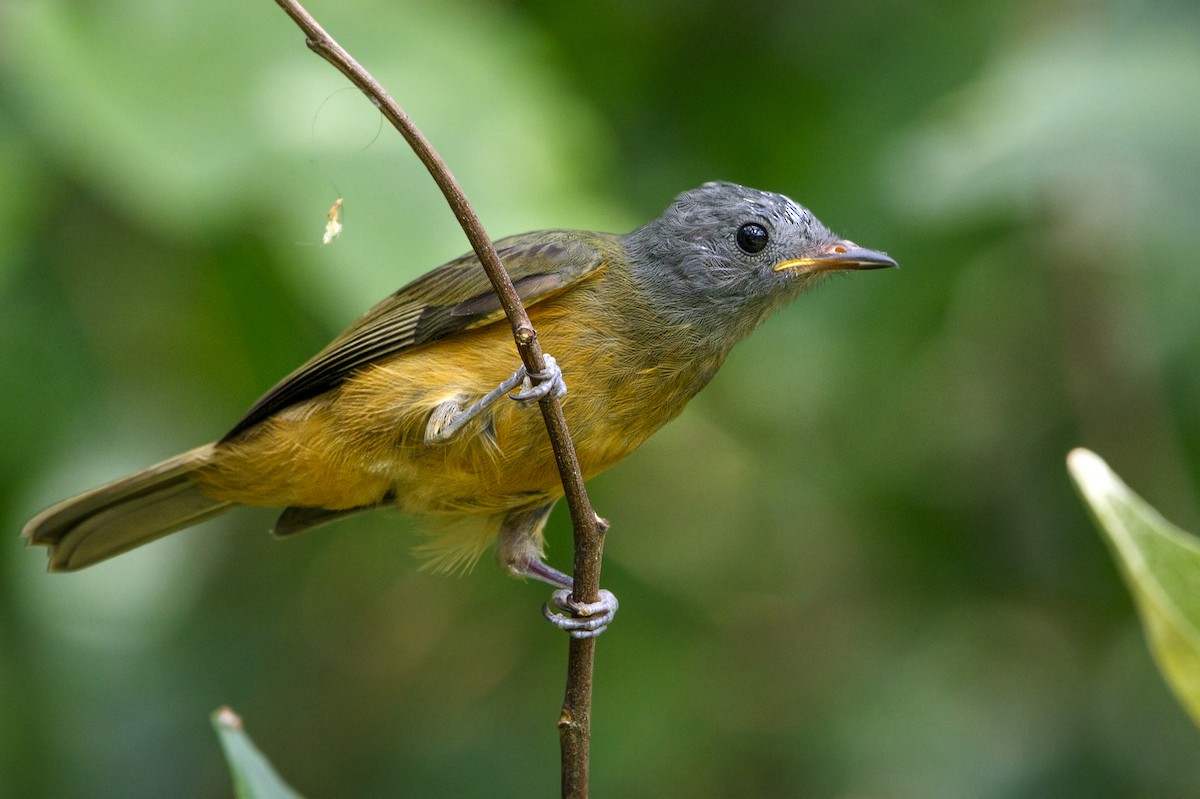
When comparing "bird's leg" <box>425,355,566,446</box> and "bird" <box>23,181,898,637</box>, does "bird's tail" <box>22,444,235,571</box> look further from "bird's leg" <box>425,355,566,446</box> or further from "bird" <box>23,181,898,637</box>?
"bird's leg" <box>425,355,566,446</box>

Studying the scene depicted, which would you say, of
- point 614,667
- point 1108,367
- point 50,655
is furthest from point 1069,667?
point 50,655

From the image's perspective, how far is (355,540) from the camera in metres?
5.34

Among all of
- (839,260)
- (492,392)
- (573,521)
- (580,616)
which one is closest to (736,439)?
(839,260)

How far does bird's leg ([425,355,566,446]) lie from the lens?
10.3 feet

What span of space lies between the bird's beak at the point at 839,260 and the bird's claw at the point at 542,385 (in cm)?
86

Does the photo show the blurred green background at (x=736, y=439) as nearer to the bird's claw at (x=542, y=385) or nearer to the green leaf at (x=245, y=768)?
the bird's claw at (x=542, y=385)

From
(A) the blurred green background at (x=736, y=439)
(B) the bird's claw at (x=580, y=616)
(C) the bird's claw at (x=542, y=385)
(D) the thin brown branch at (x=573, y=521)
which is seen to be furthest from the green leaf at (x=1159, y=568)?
(A) the blurred green background at (x=736, y=439)

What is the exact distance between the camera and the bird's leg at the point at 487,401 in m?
3.13

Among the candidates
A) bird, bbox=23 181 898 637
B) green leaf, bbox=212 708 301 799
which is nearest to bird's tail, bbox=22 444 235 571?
bird, bbox=23 181 898 637

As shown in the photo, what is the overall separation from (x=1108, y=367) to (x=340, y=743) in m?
3.33

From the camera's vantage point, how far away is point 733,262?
396 cm

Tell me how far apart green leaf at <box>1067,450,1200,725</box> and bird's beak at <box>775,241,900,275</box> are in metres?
1.95

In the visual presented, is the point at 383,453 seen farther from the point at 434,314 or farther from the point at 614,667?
the point at 614,667

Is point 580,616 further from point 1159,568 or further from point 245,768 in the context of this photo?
point 1159,568
